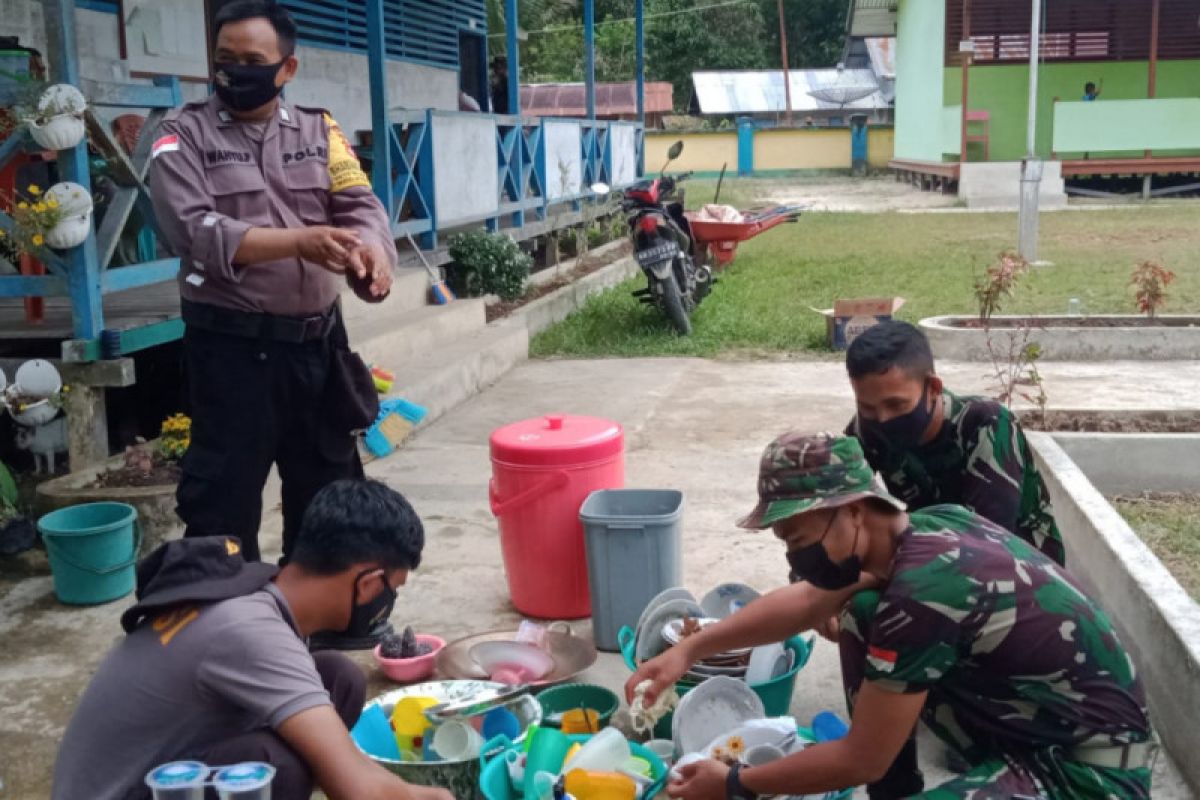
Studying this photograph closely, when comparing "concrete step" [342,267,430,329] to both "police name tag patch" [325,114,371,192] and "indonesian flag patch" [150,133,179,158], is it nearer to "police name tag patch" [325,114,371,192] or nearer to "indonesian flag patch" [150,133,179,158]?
"police name tag patch" [325,114,371,192]

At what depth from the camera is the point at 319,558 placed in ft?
7.21

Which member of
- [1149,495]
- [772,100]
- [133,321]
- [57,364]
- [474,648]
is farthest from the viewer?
[772,100]

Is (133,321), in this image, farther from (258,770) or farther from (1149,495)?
(1149,495)

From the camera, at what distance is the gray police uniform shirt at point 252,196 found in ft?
10.4

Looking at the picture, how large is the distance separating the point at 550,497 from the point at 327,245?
3.95ft

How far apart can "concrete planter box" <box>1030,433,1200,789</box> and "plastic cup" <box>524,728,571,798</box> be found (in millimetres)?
1473

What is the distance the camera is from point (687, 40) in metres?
43.4

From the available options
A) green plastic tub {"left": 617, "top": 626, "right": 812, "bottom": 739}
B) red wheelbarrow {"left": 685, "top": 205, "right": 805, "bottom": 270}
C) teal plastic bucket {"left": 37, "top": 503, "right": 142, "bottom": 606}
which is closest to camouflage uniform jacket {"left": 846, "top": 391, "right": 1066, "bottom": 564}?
green plastic tub {"left": 617, "top": 626, "right": 812, "bottom": 739}

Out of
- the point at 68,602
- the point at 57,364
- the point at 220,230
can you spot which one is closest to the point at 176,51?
the point at 57,364

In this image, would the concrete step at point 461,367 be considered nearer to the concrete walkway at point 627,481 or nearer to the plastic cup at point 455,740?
the concrete walkway at point 627,481

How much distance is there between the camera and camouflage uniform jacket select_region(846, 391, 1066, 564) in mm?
3062

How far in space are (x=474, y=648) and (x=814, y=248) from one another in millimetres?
12498


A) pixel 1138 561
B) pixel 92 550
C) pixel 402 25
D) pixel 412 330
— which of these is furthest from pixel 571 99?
pixel 1138 561

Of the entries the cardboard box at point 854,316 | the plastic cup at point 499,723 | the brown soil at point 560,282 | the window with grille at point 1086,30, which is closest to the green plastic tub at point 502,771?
the plastic cup at point 499,723
